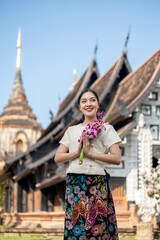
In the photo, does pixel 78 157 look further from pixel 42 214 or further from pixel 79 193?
pixel 42 214

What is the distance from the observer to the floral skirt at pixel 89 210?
344 centimetres

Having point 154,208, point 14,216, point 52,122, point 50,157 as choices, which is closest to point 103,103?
point 50,157

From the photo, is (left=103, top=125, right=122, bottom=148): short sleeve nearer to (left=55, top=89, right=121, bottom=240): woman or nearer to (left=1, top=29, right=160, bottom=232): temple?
(left=55, top=89, right=121, bottom=240): woman

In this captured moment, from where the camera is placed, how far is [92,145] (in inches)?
142

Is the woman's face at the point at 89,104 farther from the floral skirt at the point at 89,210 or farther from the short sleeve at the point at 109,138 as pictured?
the floral skirt at the point at 89,210

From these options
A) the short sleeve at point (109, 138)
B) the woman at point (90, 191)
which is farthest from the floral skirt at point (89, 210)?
the short sleeve at point (109, 138)

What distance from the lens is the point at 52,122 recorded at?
22.0m

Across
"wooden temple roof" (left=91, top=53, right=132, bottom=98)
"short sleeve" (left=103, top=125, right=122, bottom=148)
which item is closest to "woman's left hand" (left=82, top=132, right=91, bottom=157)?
"short sleeve" (left=103, top=125, right=122, bottom=148)

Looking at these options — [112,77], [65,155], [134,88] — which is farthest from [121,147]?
[65,155]

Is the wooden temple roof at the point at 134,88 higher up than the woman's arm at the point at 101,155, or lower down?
higher up

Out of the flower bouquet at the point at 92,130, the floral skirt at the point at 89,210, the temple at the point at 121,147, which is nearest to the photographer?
the floral skirt at the point at 89,210

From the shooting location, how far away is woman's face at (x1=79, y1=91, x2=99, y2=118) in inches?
146

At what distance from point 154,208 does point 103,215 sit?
772 centimetres

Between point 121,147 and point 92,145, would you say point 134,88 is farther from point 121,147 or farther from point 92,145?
point 92,145
